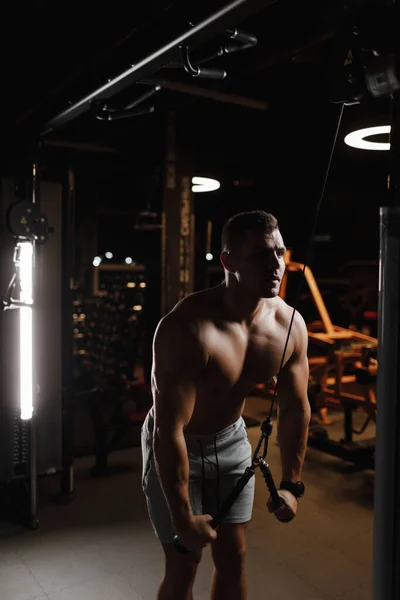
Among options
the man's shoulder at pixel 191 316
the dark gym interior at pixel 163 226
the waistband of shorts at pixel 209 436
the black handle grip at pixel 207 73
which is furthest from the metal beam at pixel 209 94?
the waistband of shorts at pixel 209 436

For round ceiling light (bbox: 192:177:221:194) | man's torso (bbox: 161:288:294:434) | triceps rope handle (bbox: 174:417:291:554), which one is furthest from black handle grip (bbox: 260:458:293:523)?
round ceiling light (bbox: 192:177:221:194)

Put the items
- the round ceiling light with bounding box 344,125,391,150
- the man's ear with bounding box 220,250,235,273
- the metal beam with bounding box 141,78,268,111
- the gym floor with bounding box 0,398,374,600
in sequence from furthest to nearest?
the round ceiling light with bounding box 344,125,391,150, the metal beam with bounding box 141,78,268,111, the gym floor with bounding box 0,398,374,600, the man's ear with bounding box 220,250,235,273

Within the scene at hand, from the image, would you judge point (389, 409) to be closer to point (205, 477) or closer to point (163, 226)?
point (205, 477)

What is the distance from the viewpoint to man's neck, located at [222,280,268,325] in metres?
2.03

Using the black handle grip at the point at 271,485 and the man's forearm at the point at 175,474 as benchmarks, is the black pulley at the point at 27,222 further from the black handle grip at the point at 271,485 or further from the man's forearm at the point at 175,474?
the black handle grip at the point at 271,485

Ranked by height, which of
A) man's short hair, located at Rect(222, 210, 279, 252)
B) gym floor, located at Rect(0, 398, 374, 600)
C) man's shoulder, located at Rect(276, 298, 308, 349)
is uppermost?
man's short hair, located at Rect(222, 210, 279, 252)

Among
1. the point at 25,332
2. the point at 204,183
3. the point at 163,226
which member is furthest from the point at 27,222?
the point at 204,183

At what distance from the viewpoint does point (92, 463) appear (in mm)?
4863

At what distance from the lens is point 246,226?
1.90 metres

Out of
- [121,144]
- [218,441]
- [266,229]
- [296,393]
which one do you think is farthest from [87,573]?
[121,144]

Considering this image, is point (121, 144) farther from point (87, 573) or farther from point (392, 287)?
point (392, 287)

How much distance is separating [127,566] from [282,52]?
9.61 feet

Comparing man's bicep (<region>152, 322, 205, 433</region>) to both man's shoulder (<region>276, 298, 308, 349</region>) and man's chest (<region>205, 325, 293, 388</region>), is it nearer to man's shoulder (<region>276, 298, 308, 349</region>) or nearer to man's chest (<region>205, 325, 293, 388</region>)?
man's chest (<region>205, 325, 293, 388</region>)

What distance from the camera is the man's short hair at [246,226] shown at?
1.89 metres
